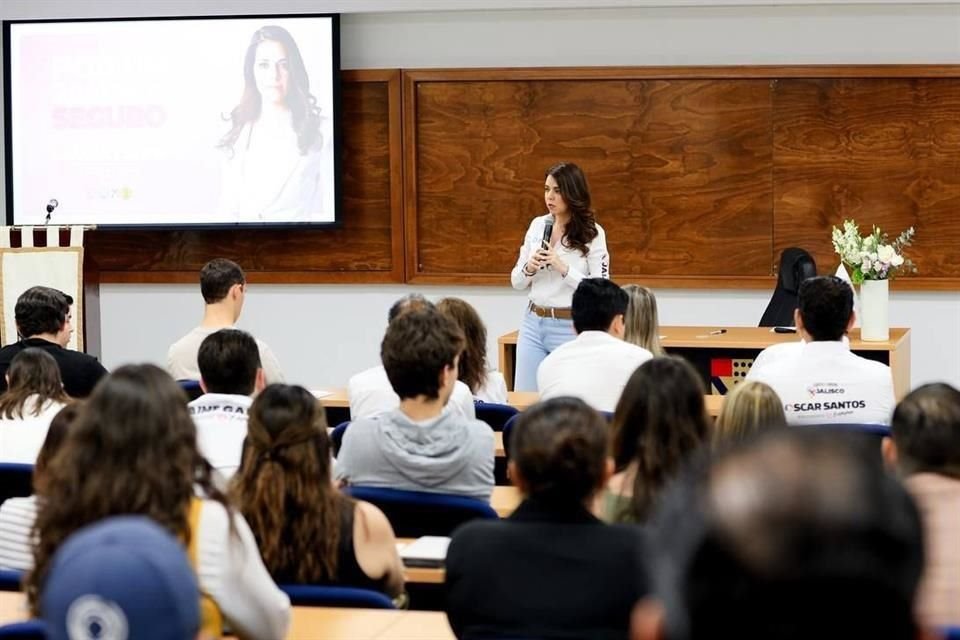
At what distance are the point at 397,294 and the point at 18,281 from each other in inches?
85.4

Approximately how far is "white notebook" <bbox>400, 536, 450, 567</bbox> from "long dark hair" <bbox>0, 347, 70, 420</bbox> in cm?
137

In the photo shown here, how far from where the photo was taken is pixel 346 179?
330 inches

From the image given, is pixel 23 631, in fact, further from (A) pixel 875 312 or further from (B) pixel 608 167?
(B) pixel 608 167

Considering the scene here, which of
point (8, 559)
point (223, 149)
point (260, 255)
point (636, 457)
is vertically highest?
point (223, 149)

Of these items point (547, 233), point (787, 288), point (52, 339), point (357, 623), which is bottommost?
point (357, 623)

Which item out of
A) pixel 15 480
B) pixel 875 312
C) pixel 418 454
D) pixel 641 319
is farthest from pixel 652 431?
pixel 875 312

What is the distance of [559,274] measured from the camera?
6402 mm

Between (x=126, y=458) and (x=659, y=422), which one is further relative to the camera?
(x=659, y=422)

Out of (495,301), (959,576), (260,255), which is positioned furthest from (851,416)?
(260,255)

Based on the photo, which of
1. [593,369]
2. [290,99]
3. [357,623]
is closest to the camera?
[357,623]

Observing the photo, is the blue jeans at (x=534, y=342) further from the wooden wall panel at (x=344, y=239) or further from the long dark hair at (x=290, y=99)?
the long dark hair at (x=290, y=99)

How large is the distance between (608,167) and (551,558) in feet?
20.1

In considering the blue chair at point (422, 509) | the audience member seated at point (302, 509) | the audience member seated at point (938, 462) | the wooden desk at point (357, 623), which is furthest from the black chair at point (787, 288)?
the wooden desk at point (357, 623)

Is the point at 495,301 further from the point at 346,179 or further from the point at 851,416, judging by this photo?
the point at 851,416
